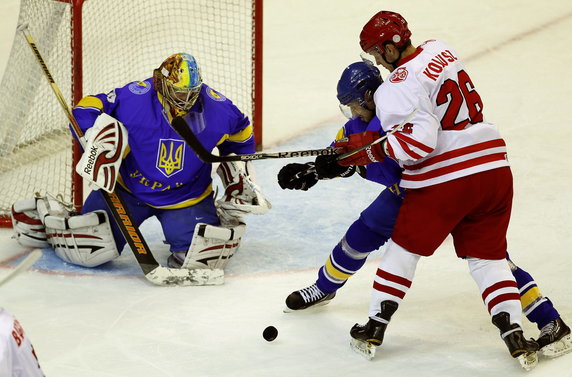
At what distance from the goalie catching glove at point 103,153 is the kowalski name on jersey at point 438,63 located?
133 centimetres

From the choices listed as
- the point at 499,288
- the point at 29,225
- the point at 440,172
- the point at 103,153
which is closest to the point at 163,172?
the point at 103,153

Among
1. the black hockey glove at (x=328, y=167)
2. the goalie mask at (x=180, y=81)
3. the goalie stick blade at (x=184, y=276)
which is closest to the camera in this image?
the black hockey glove at (x=328, y=167)

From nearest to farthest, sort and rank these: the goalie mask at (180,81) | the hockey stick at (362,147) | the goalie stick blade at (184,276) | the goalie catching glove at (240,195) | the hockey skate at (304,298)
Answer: the hockey stick at (362,147), the hockey skate at (304,298), the goalie mask at (180,81), the goalie stick blade at (184,276), the goalie catching glove at (240,195)

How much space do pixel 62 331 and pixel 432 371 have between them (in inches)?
48.8

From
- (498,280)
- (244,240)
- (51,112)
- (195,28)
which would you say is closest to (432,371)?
(498,280)

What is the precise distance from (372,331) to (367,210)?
16.8 inches

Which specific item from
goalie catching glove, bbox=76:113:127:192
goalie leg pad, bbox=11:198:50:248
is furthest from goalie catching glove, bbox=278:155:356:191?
goalie leg pad, bbox=11:198:50:248

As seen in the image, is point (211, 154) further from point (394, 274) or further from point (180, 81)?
point (394, 274)

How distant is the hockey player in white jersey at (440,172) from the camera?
3.13 m

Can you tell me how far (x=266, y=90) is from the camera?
242 inches

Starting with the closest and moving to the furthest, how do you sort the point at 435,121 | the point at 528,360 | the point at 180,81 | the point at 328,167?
the point at 435,121 → the point at 528,360 → the point at 328,167 → the point at 180,81

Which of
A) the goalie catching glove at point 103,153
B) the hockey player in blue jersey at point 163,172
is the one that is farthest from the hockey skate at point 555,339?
the goalie catching glove at point 103,153

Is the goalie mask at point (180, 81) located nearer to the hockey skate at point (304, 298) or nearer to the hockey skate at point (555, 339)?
the hockey skate at point (304, 298)

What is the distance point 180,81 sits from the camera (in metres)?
3.81
